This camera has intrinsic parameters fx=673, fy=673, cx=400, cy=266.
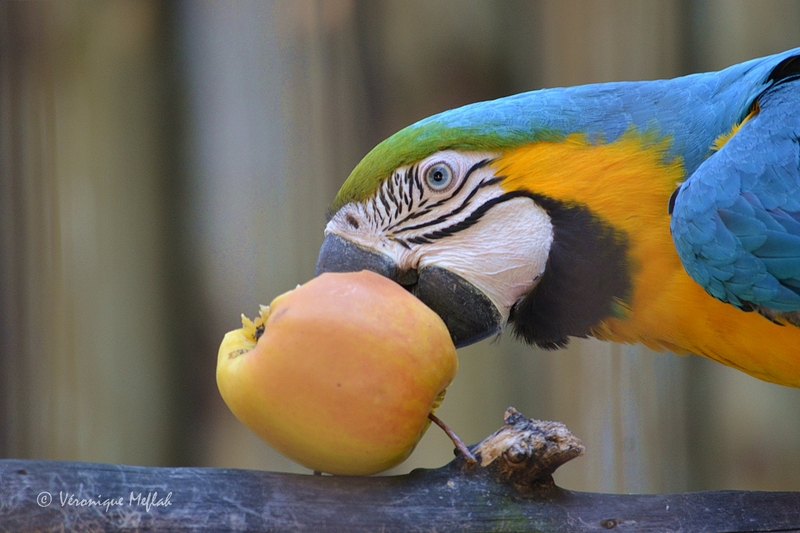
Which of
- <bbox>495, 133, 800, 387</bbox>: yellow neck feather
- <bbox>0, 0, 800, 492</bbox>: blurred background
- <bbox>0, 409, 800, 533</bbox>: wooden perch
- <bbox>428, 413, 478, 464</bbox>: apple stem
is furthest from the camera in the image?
<bbox>0, 0, 800, 492</bbox>: blurred background

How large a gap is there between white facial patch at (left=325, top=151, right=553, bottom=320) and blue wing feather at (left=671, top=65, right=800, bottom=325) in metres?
0.20

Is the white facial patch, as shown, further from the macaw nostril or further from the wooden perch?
the wooden perch

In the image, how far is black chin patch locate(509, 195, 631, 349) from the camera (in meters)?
0.95

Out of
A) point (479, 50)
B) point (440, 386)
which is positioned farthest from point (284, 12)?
point (440, 386)

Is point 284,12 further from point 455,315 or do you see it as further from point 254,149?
point 455,315

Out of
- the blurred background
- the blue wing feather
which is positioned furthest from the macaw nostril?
the blurred background

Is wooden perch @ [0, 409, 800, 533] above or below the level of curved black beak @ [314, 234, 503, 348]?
below

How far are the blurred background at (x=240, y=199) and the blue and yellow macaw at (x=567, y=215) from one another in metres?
0.58

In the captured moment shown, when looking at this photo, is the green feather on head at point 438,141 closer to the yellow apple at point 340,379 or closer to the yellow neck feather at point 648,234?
the yellow neck feather at point 648,234

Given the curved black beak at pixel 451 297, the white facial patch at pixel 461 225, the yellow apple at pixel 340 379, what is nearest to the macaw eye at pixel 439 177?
the white facial patch at pixel 461 225

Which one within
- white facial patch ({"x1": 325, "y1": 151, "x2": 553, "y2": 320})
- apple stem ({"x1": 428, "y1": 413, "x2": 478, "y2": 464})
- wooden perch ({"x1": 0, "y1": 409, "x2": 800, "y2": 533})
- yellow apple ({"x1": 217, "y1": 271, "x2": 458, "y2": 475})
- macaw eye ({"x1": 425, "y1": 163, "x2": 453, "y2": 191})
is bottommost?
wooden perch ({"x1": 0, "y1": 409, "x2": 800, "y2": 533})

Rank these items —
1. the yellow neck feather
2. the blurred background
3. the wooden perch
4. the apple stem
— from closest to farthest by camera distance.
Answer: the wooden perch → the apple stem → the yellow neck feather → the blurred background

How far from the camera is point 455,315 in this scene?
Result: 0.95 m

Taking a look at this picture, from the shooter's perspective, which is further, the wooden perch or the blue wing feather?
the blue wing feather
